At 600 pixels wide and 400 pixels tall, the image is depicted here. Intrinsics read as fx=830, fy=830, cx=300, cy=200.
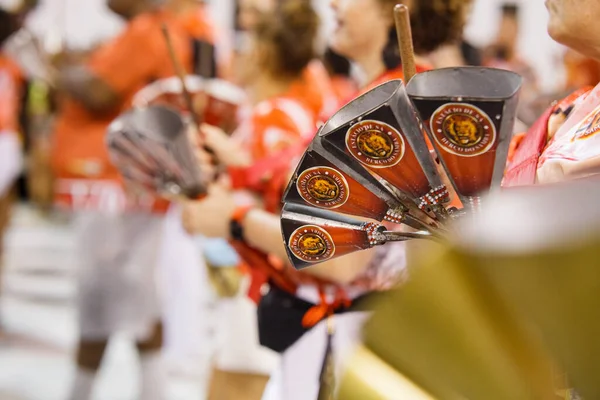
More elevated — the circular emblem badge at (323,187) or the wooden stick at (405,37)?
the wooden stick at (405,37)

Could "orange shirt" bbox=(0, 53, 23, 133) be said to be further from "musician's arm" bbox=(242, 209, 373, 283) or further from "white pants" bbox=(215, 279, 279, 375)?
"musician's arm" bbox=(242, 209, 373, 283)

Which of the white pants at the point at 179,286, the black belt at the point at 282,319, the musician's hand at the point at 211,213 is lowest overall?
the white pants at the point at 179,286

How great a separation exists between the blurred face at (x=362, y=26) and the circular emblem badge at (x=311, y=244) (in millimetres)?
759

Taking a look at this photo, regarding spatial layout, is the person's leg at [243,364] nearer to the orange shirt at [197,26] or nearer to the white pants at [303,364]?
the white pants at [303,364]

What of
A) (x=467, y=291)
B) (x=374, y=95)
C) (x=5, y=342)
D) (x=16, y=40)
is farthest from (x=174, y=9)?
(x=467, y=291)

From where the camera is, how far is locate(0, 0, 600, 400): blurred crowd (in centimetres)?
144

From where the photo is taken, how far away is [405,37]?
0.81 m

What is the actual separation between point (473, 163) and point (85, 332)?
2.30m

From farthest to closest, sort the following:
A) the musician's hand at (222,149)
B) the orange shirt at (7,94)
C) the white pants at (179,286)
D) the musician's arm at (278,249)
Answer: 1. the orange shirt at (7,94)
2. the white pants at (179,286)
3. the musician's hand at (222,149)
4. the musician's arm at (278,249)

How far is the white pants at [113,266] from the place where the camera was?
9.04 ft

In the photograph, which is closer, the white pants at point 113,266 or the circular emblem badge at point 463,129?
the circular emblem badge at point 463,129

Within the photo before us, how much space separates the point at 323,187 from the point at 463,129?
14cm

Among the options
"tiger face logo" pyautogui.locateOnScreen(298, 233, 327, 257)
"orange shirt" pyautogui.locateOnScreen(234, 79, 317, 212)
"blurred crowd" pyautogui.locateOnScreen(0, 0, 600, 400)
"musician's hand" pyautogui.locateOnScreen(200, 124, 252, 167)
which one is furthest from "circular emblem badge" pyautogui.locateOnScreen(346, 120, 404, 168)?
"orange shirt" pyautogui.locateOnScreen(234, 79, 317, 212)

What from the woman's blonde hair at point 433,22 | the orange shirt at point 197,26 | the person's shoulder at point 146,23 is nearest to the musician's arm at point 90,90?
the person's shoulder at point 146,23
